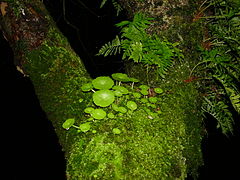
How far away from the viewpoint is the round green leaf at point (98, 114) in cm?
136

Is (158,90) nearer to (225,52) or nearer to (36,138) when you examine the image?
(225,52)

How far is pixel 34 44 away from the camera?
1.84 meters

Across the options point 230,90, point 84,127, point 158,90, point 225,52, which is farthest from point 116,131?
point 225,52

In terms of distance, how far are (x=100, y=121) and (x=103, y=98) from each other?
18cm

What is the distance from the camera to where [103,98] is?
1.45m

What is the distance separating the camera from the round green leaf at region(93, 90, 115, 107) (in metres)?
1.41

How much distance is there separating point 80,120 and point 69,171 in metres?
0.36

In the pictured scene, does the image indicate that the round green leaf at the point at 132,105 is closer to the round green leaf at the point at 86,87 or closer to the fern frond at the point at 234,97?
the round green leaf at the point at 86,87

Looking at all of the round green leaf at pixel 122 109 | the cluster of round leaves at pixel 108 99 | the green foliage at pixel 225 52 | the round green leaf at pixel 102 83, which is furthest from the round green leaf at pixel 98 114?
the green foliage at pixel 225 52

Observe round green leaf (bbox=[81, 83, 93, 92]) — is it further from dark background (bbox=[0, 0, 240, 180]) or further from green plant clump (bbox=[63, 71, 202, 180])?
dark background (bbox=[0, 0, 240, 180])

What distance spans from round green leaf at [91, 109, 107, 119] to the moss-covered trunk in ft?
0.13

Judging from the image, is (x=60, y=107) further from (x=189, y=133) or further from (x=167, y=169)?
(x=189, y=133)

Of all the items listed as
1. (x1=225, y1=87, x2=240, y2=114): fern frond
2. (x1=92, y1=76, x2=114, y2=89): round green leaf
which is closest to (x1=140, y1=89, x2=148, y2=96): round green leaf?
(x1=92, y1=76, x2=114, y2=89): round green leaf

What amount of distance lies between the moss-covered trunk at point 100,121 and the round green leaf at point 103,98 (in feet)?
0.34
